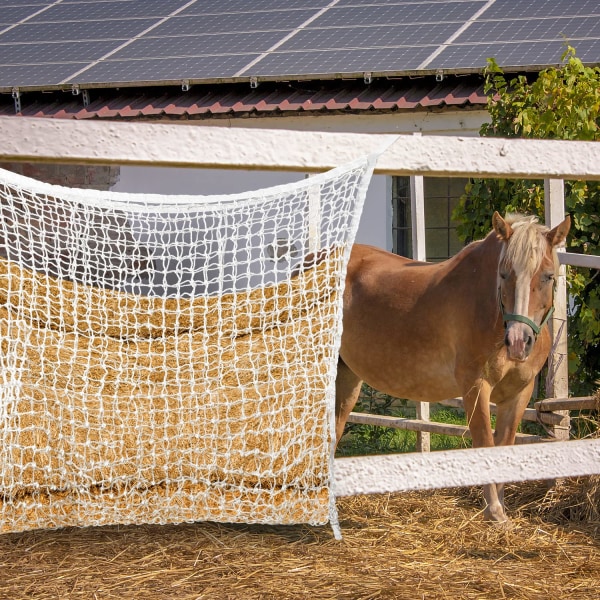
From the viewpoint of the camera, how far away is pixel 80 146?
1.77m

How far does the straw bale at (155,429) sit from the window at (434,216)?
3828mm

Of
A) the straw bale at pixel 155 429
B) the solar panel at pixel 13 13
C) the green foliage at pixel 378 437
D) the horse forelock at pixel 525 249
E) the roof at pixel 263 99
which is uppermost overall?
the solar panel at pixel 13 13

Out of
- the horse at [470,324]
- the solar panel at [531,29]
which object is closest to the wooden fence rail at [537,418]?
the horse at [470,324]

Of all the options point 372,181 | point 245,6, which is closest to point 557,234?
point 372,181

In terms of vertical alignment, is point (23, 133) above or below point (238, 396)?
above

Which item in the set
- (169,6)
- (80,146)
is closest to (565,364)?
(80,146)

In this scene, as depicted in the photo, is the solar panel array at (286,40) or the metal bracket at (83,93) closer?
the solar panel array at (286,40)

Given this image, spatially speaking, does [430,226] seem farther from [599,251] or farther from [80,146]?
[80,146]

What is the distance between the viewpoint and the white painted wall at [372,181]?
25.1 ft

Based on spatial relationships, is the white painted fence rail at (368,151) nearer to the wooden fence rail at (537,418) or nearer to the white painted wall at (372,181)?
the wooden fence rail at (537,418)

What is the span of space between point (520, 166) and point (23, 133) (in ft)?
3.30

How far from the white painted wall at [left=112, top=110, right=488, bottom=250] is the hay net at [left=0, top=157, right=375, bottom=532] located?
312 centimetres

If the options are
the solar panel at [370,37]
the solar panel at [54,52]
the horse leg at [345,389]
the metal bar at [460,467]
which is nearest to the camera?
the metal bar at [460,467]

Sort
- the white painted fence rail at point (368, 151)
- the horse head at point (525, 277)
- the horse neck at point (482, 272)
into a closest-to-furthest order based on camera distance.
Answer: the white painted fence rail at point (368, 151) < the horse head at point (525, 277) < the horse neck at point (482, 272)
